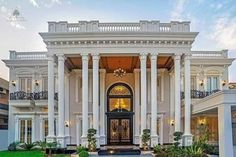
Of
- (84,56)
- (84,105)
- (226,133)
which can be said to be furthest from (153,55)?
(226,133)

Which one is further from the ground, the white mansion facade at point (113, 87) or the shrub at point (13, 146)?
the white mansion facade at point (113, 87)

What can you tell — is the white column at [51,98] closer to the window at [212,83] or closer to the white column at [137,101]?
the white column at [137,101]

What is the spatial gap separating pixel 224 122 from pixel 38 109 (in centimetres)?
1783

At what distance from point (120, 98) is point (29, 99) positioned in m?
7.31

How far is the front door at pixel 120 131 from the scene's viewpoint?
32406 millimetres

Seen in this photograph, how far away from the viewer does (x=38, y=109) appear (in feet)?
106

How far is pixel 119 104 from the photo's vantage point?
32969 mm

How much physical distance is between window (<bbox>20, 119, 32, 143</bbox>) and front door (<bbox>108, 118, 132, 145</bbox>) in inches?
254

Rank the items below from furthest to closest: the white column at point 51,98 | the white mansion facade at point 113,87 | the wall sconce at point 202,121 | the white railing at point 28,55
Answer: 1. the white railing at point 28,55
2. the wall sconce at point 202,121
3. the white mansion facade at point 113,87
4. the white column at point 51,98

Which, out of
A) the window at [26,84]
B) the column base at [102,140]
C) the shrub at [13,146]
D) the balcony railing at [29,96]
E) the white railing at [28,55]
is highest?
the white railing at [28,55]

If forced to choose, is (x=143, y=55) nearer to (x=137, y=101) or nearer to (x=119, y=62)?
(x=119, y=62)

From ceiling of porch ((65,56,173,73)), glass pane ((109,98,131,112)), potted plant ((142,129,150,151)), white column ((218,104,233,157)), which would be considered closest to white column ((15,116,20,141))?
ceiling of porch ((65,56,173,73))

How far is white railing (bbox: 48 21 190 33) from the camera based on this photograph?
26.7 meters

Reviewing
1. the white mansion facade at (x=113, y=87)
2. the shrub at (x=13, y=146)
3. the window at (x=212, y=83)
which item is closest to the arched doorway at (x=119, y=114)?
the white mansion facade at (x=113, y=87)
